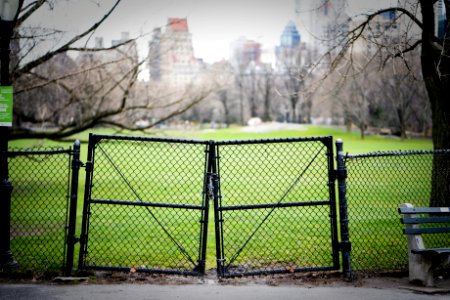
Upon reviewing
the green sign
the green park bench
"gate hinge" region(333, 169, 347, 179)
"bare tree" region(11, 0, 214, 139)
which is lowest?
the green park bench

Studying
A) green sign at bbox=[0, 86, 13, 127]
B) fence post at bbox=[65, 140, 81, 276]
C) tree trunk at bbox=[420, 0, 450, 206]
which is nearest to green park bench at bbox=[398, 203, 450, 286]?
tree trunk at bbox=[420, 0, 450, 206]

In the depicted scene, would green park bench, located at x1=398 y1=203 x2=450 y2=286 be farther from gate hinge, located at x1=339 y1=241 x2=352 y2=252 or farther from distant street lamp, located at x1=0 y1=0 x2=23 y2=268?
distant street lamp, located at x1=0 y1=0 x2=23 y2=268

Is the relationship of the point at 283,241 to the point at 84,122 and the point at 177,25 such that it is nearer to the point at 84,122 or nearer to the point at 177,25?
the point at 177,25

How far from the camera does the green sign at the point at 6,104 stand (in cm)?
605

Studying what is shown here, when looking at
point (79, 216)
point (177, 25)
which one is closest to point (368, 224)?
point (79, 216)

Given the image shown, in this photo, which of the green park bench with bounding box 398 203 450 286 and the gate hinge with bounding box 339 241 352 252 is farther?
the gate hinge with bounding box 339 241 352 252

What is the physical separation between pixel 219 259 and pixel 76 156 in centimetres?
225

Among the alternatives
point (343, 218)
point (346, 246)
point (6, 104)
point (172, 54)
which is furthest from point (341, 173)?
point (172, 54)

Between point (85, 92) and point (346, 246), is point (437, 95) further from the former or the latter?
point (85, 92)

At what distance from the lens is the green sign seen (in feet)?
19.8

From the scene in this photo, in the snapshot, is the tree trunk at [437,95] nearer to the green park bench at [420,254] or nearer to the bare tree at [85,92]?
the green park bench at [420,254]

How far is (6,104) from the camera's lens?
6102 mm

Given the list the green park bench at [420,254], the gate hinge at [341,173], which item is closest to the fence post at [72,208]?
the gate hinge at [341,173]

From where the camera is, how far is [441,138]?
877 centimetres
